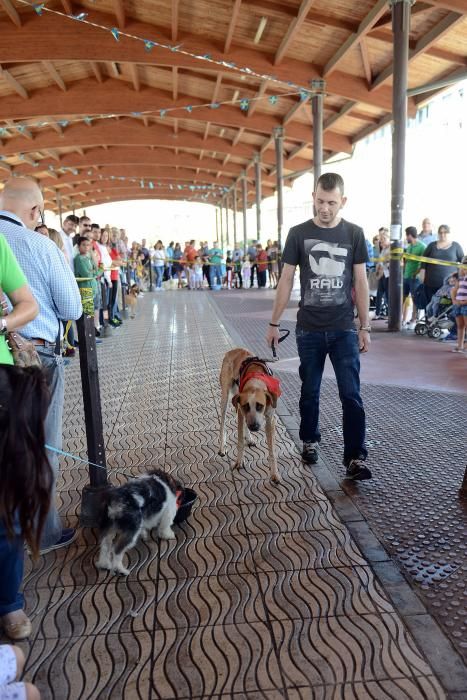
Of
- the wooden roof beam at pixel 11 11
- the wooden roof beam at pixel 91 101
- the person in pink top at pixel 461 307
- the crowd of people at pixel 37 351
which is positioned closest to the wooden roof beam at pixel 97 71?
the wooden roof beam at pixel 91 101

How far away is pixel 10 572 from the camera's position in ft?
7.64

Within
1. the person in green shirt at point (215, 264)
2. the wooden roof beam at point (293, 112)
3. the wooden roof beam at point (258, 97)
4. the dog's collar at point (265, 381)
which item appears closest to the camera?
the dog's collar at point (265, 381)

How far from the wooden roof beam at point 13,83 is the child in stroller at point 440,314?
42.3ft

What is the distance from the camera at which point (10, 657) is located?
5.58ft

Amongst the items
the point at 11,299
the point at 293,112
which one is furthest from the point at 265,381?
the point at 293,112

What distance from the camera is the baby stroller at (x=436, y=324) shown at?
9641 mm

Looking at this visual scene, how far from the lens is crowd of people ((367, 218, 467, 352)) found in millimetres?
9289

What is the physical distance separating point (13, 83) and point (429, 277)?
13067 millimetres

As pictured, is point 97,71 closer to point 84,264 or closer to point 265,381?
point 84,264

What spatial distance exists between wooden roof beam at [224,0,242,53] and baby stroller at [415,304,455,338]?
7.18 metres

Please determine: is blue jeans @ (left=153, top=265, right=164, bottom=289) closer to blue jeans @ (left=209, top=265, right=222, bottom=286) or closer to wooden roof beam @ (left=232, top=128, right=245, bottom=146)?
blue jeans @ (left=209, top=265, right=222, bottom=286)

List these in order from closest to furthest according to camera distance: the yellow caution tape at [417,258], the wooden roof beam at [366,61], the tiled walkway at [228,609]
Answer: the tiled walkway at [228,609] → the yellow caution tape at [417,258] → the wooden roof beam at [366,61]

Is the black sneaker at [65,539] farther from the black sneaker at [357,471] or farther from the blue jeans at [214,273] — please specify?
the blue jeans at [214,273]

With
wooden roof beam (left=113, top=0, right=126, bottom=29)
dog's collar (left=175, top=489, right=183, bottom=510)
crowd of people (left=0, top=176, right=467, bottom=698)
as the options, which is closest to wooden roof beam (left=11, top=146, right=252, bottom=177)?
wooden roof beam (left=113, top=0, right=126, bottom=29)
